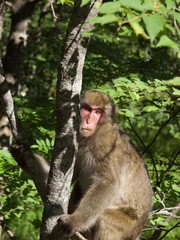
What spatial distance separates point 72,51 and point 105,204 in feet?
6.08

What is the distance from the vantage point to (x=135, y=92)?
3.94 m

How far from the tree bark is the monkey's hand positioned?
0.09m

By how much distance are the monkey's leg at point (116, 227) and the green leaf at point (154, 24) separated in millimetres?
2754

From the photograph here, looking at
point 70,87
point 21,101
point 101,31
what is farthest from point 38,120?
point 101,31

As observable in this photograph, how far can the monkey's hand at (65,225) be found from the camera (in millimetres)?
3091

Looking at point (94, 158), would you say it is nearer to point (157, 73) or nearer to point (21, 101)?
point (21, 101)

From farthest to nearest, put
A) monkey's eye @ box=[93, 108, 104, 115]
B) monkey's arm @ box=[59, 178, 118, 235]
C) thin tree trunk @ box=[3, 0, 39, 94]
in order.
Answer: thin tree trunk @ box=[3, 0, 39, 94], monkey's eye @ box=[93, 108, 104, 115], monkey's arm @ box=[59, 178, 118, 235]

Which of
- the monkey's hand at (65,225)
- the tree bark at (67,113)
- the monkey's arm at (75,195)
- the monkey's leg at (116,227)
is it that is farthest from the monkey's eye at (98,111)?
the tree bark at (67,113)

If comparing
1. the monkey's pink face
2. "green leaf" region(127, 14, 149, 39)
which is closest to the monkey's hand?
the monkey's pink face

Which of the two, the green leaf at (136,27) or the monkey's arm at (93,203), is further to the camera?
the monkey's arm at (93,203)

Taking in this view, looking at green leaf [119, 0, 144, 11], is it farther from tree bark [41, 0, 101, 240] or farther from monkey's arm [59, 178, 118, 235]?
monkey's arm [59, 178, 118, 235]

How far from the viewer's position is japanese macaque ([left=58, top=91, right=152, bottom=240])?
13.9 ft

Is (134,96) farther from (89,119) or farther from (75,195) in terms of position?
(75,195)

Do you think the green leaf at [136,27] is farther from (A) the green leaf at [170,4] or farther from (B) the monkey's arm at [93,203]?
(B) the monkey's arm at [93,203]
